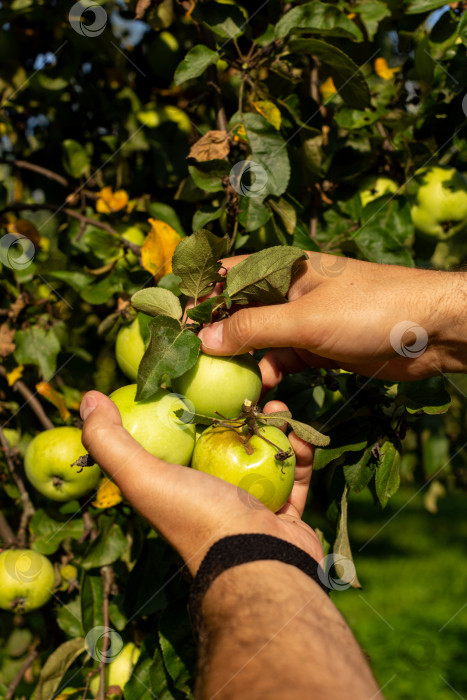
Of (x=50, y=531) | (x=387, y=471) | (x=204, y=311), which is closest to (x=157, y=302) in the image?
(x=204, y=311)

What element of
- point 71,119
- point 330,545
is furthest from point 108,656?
point 71,119

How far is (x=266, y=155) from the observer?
50.7 inches

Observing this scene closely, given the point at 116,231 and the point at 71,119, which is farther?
the point at 71,119

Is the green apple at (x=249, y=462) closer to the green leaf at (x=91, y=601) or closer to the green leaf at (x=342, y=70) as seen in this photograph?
the green leaf at (x=91, y=601)

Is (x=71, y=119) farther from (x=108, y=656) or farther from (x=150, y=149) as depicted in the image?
(x=108, y=656)

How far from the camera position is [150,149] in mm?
1701

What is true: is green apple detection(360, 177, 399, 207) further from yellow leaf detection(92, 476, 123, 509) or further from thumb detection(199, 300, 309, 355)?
yellow leaf detection(92, 476, 123, 509)

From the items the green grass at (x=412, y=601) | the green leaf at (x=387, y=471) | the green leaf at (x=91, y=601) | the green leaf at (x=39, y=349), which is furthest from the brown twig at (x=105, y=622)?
the green grass at (x=412, y=601)

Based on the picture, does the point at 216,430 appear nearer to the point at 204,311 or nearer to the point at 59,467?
the point at 204,311

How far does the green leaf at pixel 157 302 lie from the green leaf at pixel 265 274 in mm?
100

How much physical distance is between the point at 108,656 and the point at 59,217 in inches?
47.8

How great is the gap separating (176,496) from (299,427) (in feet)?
0.82

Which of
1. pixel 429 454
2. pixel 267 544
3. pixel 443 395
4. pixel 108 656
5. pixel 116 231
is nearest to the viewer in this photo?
pixel 267 544

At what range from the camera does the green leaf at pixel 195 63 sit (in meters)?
1.28
